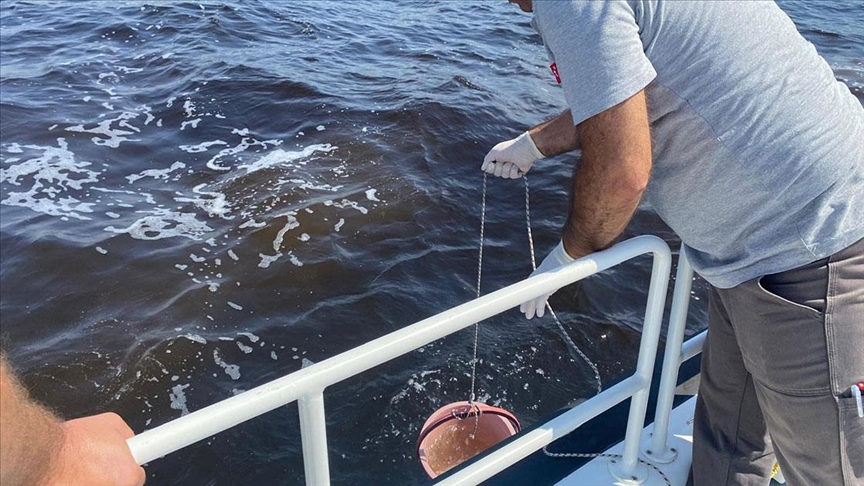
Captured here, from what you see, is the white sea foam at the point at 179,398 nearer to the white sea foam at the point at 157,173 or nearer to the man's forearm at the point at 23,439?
the white sea foam at the point at 157,173

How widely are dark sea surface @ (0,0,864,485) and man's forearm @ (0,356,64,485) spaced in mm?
3068

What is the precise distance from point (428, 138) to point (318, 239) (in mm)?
2575

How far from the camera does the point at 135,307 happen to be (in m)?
5.29

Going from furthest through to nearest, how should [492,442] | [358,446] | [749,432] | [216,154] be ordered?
1. [216,154]
2. [358,446]
3. [492,442]
4. [749,432]

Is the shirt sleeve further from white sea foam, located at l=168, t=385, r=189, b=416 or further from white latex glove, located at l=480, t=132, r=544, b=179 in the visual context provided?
white sea foam, located at l=168, t=385, r=189, b=416

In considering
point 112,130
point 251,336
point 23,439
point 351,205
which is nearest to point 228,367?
point 251,336

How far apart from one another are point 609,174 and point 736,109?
0.35 metres

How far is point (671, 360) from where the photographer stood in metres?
2.31

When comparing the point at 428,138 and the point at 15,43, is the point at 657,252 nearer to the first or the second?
the point at 428,138

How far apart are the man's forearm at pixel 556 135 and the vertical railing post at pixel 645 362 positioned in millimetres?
610

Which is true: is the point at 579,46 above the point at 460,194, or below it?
above

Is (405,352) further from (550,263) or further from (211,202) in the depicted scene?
(211,202)

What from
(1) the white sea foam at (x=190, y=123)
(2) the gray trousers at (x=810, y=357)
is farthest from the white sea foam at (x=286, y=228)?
(2) the gray trousers at (x=810, y=357)

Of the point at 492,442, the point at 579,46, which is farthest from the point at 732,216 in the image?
the point at 492,442
